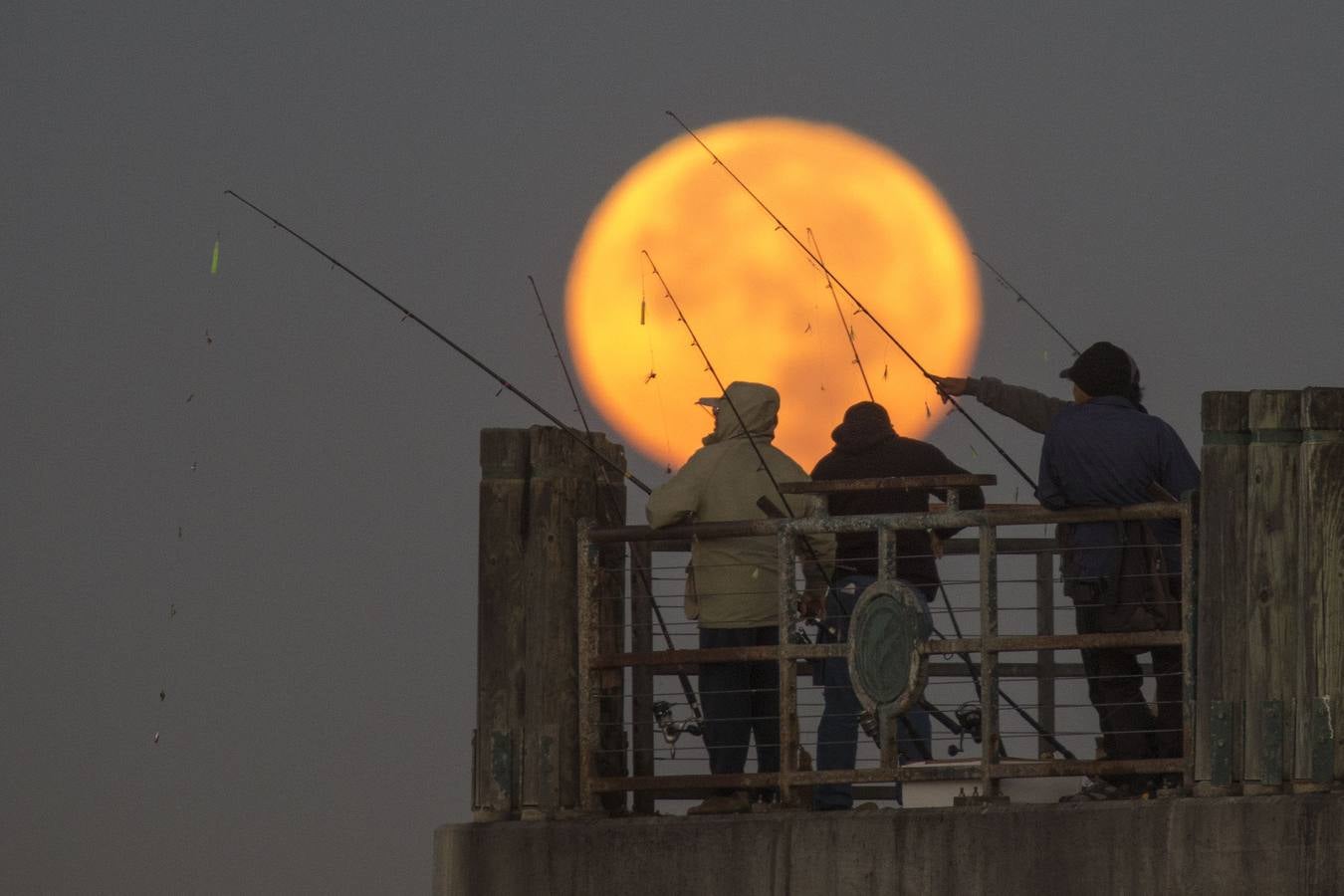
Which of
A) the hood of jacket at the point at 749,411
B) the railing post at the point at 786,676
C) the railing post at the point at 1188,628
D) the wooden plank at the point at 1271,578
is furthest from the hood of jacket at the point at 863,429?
the wooden plank at the point at 1271,578

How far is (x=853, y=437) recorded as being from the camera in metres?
15.0

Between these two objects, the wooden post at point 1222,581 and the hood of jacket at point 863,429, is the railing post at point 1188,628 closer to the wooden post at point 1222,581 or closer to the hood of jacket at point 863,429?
the wooden post at point 1222,581

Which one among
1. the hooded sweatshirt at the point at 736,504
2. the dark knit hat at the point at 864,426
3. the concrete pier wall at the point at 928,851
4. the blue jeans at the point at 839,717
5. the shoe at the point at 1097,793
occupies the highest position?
the dark knit hat at the point at 864,426

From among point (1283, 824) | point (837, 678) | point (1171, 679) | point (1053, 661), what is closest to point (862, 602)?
point (837, 678)

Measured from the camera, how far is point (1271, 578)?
41.3 feet

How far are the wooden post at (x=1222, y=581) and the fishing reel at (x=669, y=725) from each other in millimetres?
2789

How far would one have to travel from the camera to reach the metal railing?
13.1 m

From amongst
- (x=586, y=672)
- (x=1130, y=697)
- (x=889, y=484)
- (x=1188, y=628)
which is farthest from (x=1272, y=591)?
(x=586, y=672)

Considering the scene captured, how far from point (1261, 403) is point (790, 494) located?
2543 mm

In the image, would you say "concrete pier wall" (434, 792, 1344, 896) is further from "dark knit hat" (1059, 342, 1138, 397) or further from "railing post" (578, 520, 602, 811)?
"dark knit hat" (1059, 342, 1138, 397)

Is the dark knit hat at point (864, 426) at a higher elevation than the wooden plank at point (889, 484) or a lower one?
higher

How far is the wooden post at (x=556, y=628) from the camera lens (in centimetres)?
1449

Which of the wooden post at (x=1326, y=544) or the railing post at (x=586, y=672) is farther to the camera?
the railing post at (x=586, y=672)

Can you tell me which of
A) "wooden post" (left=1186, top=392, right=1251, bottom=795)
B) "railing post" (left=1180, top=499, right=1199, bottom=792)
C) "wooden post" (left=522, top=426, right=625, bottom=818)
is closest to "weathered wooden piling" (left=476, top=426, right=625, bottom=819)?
"wooden post" (left=522, top=426, right=625, bottom=818)
